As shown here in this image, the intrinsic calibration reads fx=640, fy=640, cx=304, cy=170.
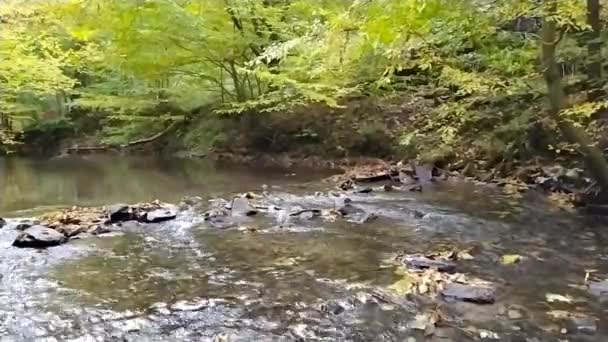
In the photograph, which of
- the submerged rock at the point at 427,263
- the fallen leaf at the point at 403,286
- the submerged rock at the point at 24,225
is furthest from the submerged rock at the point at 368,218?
the submerged rock at the point at 24,225

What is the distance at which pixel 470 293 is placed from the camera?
5.69m

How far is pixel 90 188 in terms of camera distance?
1520 centimetres

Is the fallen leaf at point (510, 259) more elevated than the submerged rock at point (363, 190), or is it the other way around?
the submerged rock at point (363, 190)

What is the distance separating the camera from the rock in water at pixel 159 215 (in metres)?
9.91

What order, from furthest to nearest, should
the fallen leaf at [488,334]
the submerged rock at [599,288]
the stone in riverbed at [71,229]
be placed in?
1. the stone in riverbed at [71,229]
2. the submerged rock at [599,288]
3. the fallen leaf at [488,334]

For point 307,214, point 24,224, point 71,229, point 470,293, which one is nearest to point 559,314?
point 470,293

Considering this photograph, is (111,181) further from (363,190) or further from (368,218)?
(368,218)

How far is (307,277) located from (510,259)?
7.41 ft

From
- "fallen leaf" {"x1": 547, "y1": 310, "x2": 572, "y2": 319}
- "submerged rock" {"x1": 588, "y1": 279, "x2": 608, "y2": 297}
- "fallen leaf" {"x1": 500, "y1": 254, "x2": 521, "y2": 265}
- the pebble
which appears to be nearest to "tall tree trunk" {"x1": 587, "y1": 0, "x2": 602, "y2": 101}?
"fallen leaf" {"x1": 500, "y1": 254, "x2": 521, "y2": 265}

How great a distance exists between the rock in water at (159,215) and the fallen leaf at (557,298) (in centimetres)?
611

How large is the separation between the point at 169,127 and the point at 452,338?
20.4 meters

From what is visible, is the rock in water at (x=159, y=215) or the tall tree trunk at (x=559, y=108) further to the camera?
the rock in water at (x=159, y=215)

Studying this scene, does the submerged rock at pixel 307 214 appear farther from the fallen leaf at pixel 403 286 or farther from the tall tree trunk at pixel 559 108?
the tall tree trunk at pixel 559 108

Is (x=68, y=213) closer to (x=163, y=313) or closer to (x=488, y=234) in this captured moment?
(x=163, y=313)
